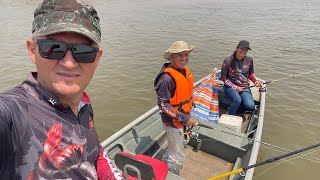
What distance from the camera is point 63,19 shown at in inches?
63.5

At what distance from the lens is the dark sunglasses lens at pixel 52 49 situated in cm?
164

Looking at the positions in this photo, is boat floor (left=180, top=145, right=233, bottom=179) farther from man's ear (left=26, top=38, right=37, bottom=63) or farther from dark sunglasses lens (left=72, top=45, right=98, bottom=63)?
man's ear (left=26, top=38, right=37, bottom=63)

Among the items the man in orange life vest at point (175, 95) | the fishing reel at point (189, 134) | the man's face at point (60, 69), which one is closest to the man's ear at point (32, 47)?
the man's face at point (60, 69)

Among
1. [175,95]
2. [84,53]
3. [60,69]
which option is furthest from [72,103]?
[175,95]

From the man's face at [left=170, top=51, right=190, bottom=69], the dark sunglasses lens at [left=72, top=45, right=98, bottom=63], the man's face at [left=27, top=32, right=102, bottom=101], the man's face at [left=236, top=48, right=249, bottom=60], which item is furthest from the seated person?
the man's face at [left=27, top=32, right=102, bottom=101]

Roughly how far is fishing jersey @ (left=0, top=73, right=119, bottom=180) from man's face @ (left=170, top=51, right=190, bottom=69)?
298 cm

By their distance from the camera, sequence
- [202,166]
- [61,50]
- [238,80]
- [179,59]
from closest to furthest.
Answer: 1. [61,50]
2. [179,59]
3. [202,166]
4. [238,80]

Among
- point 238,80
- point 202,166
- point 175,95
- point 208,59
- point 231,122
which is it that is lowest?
point 202,166

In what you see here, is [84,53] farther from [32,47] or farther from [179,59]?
[179,59]

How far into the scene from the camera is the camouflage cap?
160cm

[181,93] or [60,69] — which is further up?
[60,69]

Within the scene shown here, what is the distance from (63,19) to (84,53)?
262 mm

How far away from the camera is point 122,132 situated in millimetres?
Result: 5602

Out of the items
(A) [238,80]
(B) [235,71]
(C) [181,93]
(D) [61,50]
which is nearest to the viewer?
(D) [61,50]
